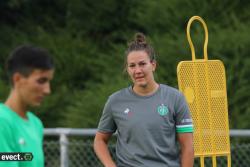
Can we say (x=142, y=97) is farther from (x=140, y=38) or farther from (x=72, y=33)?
(x=72, y=33)

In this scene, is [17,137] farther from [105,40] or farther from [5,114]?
[105,40]

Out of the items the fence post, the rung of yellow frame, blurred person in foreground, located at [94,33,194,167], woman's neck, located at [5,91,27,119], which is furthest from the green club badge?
the fence post

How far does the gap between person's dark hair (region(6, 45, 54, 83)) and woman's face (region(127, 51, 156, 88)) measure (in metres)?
1.52

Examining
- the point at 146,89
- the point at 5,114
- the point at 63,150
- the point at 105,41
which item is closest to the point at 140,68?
the point at 146,89

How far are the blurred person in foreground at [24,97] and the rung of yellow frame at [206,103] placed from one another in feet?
7.69

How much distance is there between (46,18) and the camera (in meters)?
12.7

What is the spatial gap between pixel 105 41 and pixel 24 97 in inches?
325

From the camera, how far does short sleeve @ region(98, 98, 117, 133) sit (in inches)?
211

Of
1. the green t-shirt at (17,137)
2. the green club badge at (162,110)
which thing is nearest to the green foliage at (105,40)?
the green club badge at (162,110)

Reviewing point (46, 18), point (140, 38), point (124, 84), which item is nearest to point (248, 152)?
point (124, 84)

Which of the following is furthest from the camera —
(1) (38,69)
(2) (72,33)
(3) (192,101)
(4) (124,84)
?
(2) (72,33)

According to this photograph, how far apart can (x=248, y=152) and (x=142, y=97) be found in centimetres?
299

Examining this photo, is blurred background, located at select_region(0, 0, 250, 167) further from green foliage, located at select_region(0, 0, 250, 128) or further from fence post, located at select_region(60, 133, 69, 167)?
fence post, located at select_region(60, 133, 69, 167)

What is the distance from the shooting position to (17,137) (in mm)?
3623
